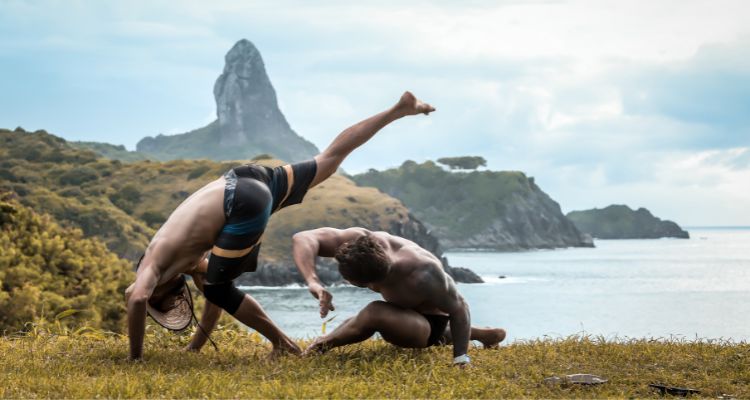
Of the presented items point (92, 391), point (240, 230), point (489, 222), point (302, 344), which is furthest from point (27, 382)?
point (489, 222)

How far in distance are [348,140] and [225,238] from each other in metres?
1.47

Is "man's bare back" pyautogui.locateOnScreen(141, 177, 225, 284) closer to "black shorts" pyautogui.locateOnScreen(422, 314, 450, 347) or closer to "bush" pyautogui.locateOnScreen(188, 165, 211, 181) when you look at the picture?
"black shorts" pyautogui.locateOnScreen(422, 314, 450, 347)

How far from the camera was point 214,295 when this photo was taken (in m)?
6.20

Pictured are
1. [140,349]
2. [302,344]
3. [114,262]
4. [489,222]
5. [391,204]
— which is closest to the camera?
[140,349]

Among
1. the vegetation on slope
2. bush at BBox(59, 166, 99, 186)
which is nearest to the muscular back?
the vegetation on slope

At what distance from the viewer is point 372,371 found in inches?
225

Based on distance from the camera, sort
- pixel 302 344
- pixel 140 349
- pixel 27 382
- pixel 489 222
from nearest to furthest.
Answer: pixel 27 382 → pixel 140 349 → pixel 302 344 → pixel 489 222

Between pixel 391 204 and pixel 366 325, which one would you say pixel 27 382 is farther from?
pixel 391 204

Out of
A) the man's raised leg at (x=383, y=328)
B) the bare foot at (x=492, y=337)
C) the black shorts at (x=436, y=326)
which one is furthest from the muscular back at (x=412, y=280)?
the bare foot at (x=492, y=337)

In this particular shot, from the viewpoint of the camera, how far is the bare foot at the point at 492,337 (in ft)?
23.9

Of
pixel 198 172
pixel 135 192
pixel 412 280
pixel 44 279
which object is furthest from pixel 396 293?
pixel 198 172

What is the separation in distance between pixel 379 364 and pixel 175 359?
172 centimetres

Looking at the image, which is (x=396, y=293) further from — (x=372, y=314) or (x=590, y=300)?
(x=590, y=300)

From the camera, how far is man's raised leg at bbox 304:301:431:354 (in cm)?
625
